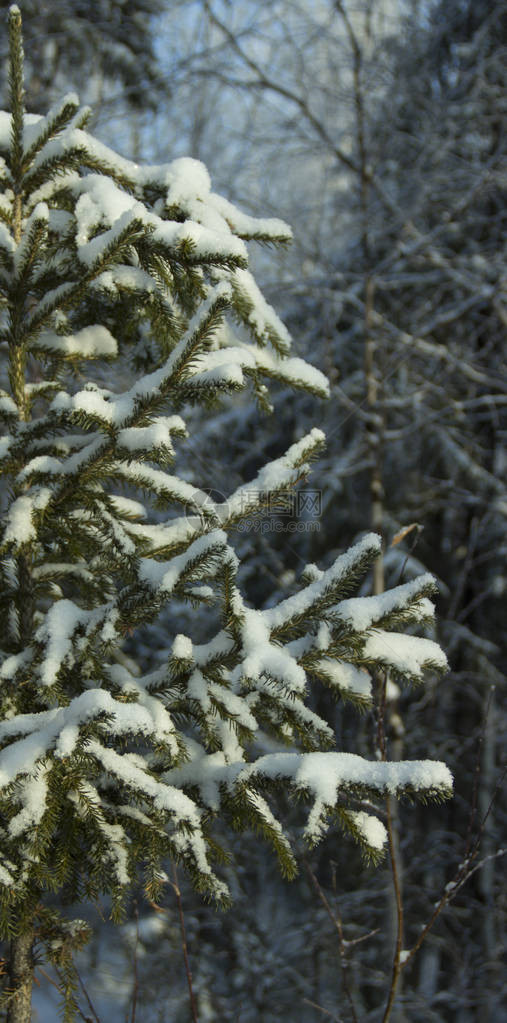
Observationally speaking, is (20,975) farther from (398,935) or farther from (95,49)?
(95,49)

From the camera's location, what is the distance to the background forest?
573 cm

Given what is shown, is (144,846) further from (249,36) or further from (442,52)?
(442,52)

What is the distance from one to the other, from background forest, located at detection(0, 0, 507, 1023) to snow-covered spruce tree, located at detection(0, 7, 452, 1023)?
2.96 meters

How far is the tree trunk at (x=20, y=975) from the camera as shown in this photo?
188 cm

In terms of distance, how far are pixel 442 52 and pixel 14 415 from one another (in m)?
6.75

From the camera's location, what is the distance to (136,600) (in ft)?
5.88

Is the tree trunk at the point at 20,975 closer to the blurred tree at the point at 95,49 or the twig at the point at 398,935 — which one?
the twig at the point at 398,935

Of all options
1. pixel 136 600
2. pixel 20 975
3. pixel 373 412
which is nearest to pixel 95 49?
pixel 373 412

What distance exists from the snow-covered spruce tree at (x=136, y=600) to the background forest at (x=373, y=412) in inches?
116

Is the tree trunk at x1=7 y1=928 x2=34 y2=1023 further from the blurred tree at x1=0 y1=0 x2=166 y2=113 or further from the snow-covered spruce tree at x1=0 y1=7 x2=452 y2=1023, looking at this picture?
the blurred tree at x1=0 y1=0 x2=166 y2=113

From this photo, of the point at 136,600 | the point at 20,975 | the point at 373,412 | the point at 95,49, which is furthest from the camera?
the point at 95,49

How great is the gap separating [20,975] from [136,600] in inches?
41.6

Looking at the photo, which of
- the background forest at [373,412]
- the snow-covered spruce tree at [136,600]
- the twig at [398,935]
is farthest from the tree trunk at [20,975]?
the background forest at [373,412]

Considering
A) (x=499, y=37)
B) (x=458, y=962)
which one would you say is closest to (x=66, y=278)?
(x=458, y=962)
